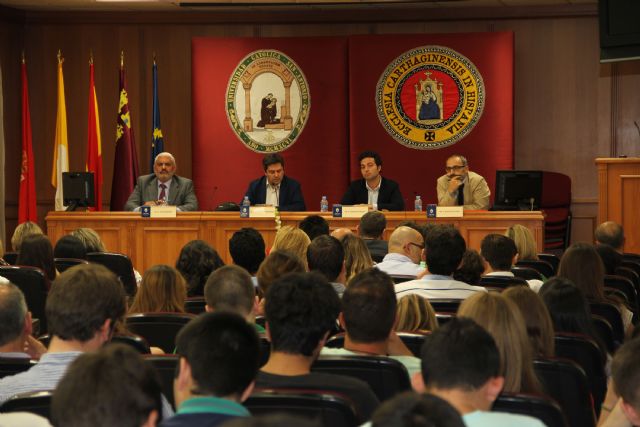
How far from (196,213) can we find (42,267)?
3262 mm

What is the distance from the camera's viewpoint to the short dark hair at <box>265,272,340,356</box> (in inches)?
114

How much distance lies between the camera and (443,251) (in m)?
5.07

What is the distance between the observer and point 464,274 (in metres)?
5.66

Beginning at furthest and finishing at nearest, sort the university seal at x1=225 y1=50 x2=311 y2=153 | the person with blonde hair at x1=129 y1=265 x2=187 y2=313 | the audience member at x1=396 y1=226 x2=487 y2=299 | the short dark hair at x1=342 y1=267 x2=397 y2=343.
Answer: the university seal at x1=225 y1=50 x2=311 y2=153 < the audience member at x1=396 y1=226 x2=487 y2=299 < the person with blonde hair at x1=129 y1=265 x2=187 y2=313 < the short dark hair at x1=342 y1=267 x2=397 y2=343

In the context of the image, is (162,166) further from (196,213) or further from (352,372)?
(352,372)

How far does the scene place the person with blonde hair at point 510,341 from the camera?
9.30 ft

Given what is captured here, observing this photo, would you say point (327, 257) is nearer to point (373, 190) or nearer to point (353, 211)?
point (353, 211)

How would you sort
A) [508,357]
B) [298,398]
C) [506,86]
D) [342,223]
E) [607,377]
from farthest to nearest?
[506,86]
[342,223]
[607,377]
[508,357]
[298,398]

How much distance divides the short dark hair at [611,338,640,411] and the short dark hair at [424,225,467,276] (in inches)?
98.6

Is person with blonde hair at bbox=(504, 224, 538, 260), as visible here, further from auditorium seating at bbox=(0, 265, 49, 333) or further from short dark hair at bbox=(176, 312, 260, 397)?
short dark hair at bbox=(176, 312, 260, 397)

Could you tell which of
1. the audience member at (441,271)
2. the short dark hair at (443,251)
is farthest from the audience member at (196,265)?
the short dark hair at (443,251)

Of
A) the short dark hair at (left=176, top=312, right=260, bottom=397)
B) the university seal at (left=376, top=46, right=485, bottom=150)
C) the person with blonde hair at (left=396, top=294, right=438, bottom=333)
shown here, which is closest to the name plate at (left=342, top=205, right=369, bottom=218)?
the university seal at (left=376, top=46, right=485, bottom=150)

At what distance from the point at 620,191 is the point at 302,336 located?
6.98 meters

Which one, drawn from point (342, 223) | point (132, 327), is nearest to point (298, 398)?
point (132, 327)
